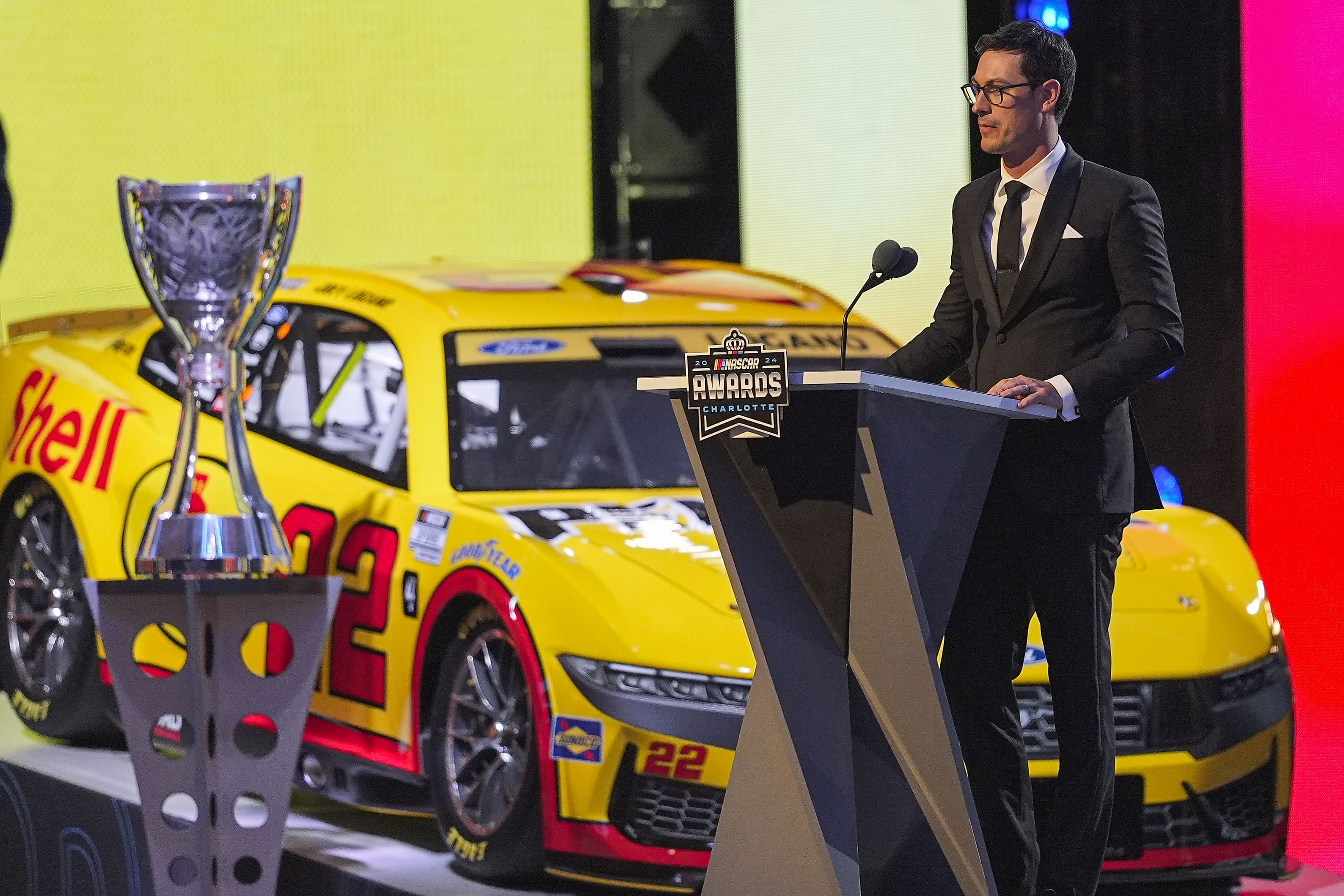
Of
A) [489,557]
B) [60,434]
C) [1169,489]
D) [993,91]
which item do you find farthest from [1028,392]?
[60,434]

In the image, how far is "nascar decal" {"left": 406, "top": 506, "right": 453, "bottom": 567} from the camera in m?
4.65

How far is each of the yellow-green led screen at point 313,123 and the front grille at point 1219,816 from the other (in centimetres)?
417

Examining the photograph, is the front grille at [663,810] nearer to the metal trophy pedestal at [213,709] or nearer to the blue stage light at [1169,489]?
the metal trophy pedestal at [213,709]

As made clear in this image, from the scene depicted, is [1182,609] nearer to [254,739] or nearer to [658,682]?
[658,682]

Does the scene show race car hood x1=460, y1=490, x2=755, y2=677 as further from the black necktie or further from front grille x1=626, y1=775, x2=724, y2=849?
the black necktie

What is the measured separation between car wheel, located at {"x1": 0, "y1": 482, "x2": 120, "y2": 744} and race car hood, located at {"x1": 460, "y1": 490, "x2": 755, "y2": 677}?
157 cm

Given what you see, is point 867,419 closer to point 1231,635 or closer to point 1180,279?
point 1231,635

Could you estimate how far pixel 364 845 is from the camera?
15.6 feet

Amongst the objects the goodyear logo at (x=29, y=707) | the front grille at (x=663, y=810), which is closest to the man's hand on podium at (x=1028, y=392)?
the front grille at (x=663, y=810)

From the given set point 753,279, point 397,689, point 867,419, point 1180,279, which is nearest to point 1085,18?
point 1180,279

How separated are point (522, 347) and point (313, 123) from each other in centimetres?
302

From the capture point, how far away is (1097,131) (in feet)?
17.7

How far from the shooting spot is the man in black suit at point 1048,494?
3133 millimetres

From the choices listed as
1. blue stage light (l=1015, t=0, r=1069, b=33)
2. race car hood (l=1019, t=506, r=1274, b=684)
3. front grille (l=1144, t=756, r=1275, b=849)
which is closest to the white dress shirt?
race car hood (l=1019, t=506, r=1274, b=684)
